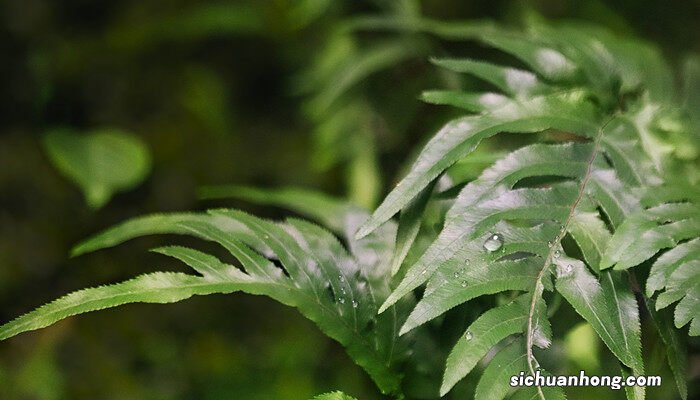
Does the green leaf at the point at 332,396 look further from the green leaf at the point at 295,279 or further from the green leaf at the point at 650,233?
the green leaf at the point at 650,233

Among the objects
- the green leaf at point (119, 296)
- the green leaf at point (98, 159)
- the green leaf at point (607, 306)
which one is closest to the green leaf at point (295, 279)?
the green leaf at point (119, 296)

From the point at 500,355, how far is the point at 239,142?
1728 mm

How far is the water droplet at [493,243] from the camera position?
744 mm

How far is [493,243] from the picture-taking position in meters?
0.75

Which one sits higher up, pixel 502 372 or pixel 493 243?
pixel 493 243

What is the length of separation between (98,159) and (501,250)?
1.42 m

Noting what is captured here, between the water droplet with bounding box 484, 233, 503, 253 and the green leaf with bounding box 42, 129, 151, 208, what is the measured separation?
1225 millimetres

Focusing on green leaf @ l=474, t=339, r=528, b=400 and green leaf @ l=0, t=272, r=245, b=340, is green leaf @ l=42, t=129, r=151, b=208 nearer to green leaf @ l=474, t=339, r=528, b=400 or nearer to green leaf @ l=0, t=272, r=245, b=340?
green leaf @ l=0, t=272, r=245, b=340

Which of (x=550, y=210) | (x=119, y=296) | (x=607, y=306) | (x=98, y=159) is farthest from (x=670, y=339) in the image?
(x=98, y=159)

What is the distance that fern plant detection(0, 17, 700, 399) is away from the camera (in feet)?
2.32

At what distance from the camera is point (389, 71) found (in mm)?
1998

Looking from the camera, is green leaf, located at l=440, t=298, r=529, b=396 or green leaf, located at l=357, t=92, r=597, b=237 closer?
green leaf, located at l=440, t=298, r=529, b=396

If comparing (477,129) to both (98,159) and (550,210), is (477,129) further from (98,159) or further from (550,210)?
(98,159)

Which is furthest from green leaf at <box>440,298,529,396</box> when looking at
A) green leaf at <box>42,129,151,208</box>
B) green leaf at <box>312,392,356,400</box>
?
green leaf at <box>42,129,151,208</box>
